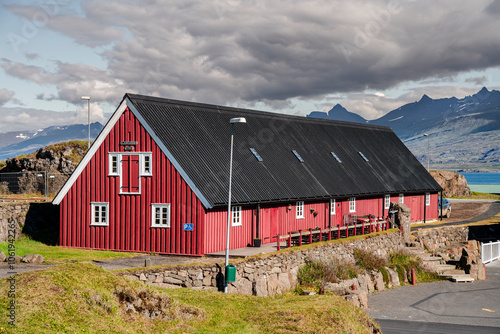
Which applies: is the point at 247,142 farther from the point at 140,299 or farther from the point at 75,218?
the point at 140,299

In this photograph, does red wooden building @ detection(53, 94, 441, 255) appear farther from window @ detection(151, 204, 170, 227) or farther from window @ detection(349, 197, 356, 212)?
window @ detection(349, 197, 356, 212)

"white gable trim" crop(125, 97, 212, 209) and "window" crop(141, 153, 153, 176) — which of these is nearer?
"white gable trim" crop(125, 97, 212, 209)

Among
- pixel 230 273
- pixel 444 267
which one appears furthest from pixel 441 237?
pixel 230 273

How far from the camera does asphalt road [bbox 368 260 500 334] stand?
25000 mm

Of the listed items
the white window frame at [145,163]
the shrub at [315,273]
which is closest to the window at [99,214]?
the white window frame at [145,163]

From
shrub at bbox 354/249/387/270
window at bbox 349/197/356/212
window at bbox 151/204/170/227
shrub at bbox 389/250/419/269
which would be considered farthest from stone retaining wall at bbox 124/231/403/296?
window at bbox 349/197/356/212

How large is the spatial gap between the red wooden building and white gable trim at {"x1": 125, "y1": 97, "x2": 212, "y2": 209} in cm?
6

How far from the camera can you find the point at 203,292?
2119cm

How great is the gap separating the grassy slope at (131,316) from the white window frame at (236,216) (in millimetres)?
10878

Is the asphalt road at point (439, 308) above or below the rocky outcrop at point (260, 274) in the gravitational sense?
below

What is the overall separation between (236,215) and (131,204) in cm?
631

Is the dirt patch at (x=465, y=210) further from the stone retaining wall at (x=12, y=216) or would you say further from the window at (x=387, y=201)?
the stone retaining wall at (x=12, y=216)

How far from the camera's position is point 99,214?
31.6 metres

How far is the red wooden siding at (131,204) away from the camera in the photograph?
2962 centimetres
